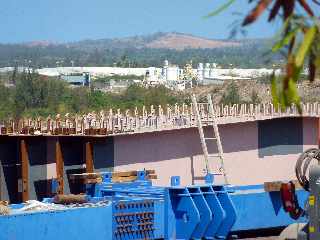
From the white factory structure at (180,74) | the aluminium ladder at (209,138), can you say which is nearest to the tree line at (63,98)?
the white factory structure at (180,74)

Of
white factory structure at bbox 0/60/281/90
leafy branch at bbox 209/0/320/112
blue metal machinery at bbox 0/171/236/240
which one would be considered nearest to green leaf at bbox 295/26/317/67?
leafy branch at bbox 209/0/320/112

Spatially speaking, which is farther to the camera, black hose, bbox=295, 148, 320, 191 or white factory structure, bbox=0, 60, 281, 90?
white factory structure, bbox=0, 60, 281, 90

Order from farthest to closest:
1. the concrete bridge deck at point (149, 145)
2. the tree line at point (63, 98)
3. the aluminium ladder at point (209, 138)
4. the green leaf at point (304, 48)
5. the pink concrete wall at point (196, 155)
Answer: the tree line at point (63, 98), the pink concrete wall at point (196, 155), the aluminium ladder at point (209, 138), the concrete bridge deck at point (149, 145), the green leaf at point (304, 48)

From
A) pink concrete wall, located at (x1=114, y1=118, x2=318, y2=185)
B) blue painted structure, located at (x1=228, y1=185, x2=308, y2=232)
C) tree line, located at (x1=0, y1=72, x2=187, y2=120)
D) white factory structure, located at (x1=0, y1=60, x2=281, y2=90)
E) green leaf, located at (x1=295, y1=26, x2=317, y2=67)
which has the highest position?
white factory structure, located at (x1=0, y1=60, x2=281, y2=90)

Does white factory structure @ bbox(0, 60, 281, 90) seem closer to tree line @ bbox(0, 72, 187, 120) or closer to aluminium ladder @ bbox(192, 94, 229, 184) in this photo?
tree line @ bbox(0, 72, 187, 120)

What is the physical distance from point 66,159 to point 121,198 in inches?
318

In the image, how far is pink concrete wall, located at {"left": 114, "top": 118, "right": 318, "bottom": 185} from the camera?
25.3 meters

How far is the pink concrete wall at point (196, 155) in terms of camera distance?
25.3m

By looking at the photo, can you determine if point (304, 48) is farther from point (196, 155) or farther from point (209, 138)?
point (196, 155)

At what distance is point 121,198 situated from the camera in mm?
15406

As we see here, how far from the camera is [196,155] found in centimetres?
2672

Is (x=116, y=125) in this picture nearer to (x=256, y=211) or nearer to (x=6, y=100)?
(x=256, y=211)

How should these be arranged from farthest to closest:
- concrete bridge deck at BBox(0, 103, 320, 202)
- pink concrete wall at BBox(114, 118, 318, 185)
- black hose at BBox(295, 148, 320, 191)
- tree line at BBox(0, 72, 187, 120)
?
tree line at BBox(0, 72, 187, 120) < pink concrete wall at BBox(114, 118, 318, 185) < concrete bridge deck at BBox(0, 103, 320, 202) < black hose at BBox(295, 148, 320, 191)

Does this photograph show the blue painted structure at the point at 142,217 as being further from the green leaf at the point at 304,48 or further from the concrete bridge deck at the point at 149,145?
the green leaf at the point at 304,48
